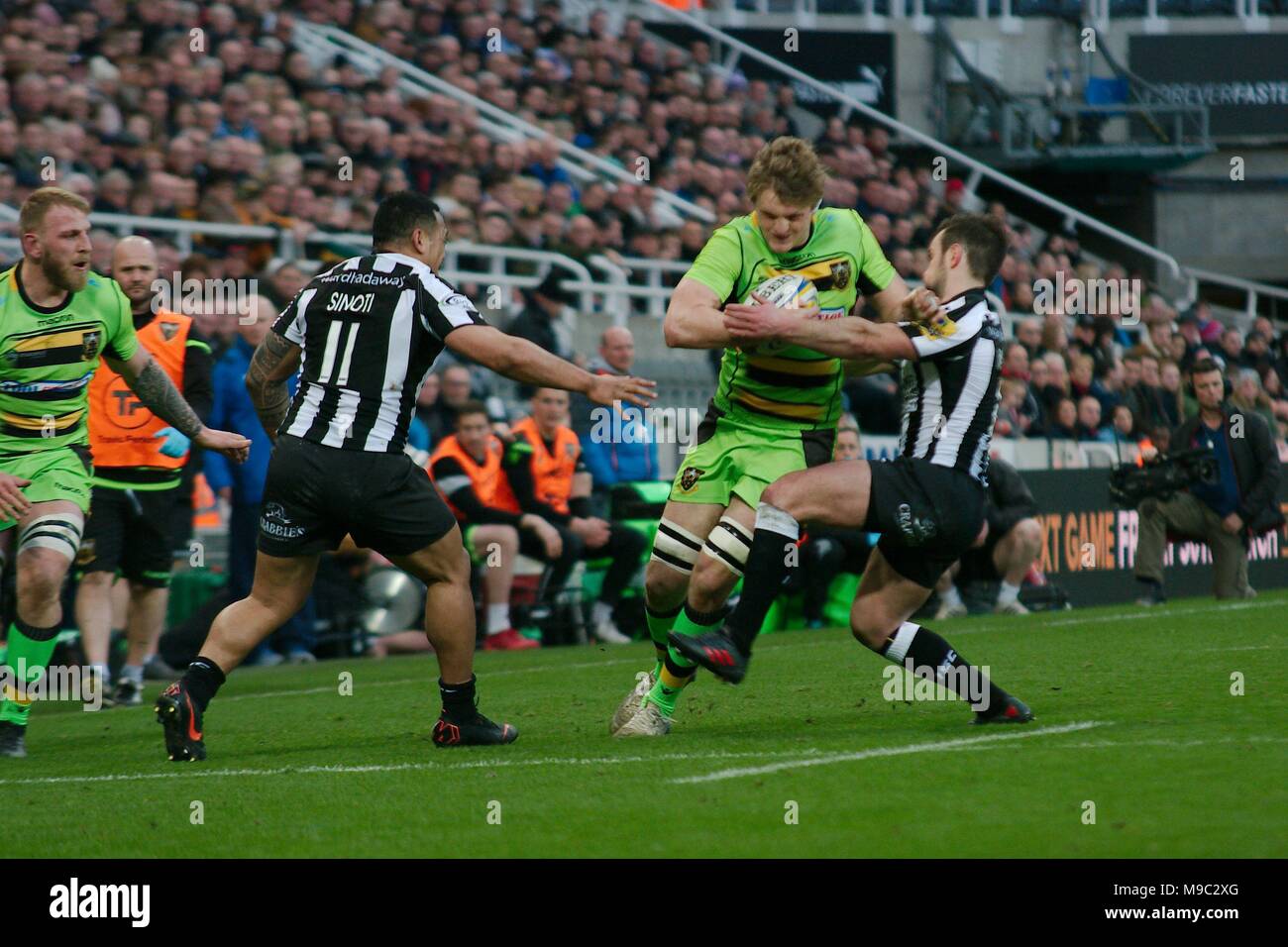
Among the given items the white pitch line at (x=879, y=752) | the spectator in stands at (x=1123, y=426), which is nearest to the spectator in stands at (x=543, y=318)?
the spectator in stands at (x=1123, y=426)

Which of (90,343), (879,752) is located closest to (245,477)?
(90,343)

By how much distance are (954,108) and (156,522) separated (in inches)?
899

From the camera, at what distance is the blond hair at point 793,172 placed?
273 inches

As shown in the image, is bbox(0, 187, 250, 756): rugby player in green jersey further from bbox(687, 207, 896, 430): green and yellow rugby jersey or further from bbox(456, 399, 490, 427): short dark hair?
bbox(456, 399, 490, 427): short dark hair

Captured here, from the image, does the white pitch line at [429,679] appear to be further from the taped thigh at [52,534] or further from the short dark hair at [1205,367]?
the short dark hair at [1205,367]

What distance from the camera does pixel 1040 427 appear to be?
18.0m

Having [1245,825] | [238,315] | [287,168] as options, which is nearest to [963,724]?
[1245,825]

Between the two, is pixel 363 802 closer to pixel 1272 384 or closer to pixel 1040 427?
pixel 1040 427

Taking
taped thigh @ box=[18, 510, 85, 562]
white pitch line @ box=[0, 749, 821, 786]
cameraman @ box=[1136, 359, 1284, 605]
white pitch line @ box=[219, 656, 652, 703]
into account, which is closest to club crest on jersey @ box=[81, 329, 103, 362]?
taped thigh @ box=[18, 510, 85, 562]

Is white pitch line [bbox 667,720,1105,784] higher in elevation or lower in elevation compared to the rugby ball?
lower

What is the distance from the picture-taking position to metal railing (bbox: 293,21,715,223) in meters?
19.3

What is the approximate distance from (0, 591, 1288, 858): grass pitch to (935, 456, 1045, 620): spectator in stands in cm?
499

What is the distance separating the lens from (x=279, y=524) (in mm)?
6863

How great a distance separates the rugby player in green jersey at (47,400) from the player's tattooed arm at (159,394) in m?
0.03
